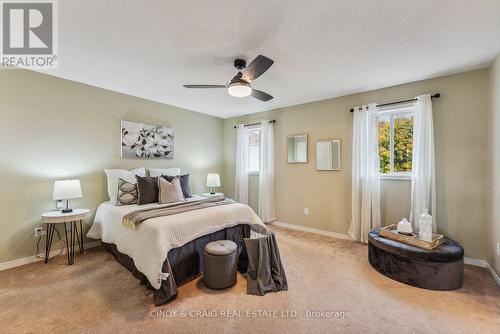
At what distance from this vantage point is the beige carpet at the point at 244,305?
1711mm

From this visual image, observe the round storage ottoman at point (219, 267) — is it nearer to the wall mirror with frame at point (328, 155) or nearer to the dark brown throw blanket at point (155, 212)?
the dark brown throw blanket at point (155, 212)

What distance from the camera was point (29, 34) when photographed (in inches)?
83.1

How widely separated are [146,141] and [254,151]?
7.51 feet

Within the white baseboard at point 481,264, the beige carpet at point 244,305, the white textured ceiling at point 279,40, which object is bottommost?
the beige carpet at point 244,305

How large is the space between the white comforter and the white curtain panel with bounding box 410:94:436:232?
223cm

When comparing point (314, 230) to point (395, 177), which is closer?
point (395, 177)

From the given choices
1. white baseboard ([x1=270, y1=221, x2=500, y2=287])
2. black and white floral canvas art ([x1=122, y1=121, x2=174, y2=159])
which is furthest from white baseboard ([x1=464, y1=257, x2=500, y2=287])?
black and white floral canvas art ([x1=122, y1=121, x2=174, y2=159])

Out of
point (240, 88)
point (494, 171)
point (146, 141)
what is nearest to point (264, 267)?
point (240, 88)

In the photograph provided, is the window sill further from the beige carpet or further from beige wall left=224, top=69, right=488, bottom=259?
the beige carpet

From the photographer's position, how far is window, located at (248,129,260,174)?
5055mm

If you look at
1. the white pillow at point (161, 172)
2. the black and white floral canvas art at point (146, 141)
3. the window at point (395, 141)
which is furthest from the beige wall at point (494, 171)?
the black and white floral canvas art at point (146, 141)

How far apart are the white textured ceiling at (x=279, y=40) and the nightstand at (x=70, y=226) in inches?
72.9

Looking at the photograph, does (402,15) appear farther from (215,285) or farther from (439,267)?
(215,285)

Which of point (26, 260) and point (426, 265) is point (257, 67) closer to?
point (426, 265)
